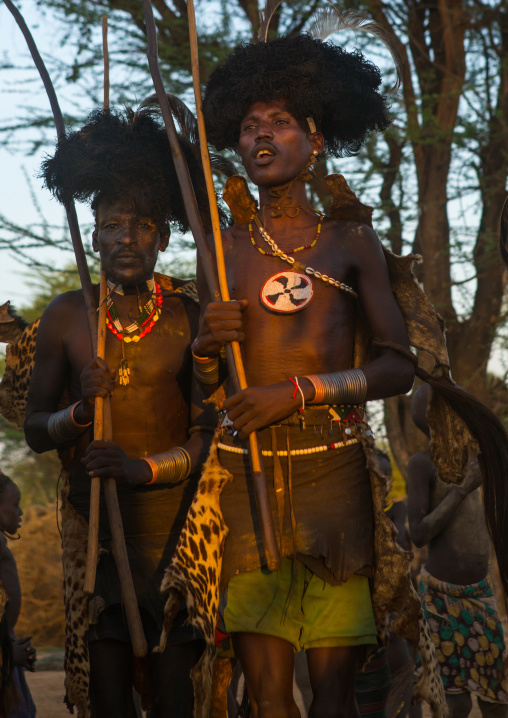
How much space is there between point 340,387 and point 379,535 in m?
0.53

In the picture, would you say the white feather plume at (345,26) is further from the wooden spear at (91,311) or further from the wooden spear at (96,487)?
the wooden spear at (91,311)

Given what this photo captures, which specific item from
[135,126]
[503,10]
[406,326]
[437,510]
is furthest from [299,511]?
[503,10]

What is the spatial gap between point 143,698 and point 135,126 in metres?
2.50

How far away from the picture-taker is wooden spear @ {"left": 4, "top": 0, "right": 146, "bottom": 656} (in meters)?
3.78

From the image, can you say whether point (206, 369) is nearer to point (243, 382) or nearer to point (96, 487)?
point (243, 382)

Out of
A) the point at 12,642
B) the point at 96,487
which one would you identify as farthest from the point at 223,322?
the point at 12,642

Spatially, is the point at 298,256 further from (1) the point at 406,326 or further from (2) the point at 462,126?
(2) the point at 462,126

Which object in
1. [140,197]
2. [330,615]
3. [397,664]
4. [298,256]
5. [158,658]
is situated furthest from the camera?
[397,664]

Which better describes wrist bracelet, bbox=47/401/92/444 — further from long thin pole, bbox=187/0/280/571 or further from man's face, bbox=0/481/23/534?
man's face, bbox=0/481/23/534

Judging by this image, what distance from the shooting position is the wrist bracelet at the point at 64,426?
13.8ft

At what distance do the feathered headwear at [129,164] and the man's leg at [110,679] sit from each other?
182 cm

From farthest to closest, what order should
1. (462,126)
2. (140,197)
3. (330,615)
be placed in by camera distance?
(462,126), (140,197), (330,615)

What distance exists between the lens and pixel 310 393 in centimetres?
334

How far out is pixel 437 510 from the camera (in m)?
6.08
